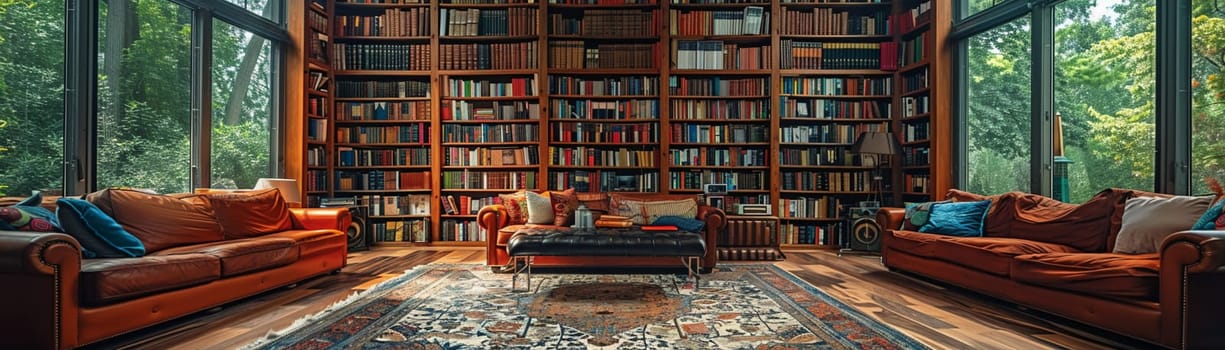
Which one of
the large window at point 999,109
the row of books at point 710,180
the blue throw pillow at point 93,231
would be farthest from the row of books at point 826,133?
the blue throw pillow at point 93,231

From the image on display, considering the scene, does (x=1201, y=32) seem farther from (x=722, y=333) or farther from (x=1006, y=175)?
(x=722, y=333)

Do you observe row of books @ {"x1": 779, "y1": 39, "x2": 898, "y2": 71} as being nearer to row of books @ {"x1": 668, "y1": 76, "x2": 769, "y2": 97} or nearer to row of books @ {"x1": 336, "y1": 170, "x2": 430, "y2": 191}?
row of books @ {"x1": 668, "y1": 76, "x2": 769, "y2": 97}

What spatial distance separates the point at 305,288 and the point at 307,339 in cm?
150

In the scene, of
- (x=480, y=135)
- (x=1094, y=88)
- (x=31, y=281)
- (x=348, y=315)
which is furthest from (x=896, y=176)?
(x=31, y=281)

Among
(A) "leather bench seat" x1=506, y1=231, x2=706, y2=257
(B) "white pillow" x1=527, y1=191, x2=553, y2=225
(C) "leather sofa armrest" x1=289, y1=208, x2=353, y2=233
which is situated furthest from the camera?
(B) "white pillow" x1=527, y1=191, x2=553, y2=225

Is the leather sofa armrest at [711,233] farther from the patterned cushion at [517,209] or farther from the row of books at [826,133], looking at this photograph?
the row of books at [826,133]

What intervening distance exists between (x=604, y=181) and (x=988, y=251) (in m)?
3.87

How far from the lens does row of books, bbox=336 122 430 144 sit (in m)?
6.45

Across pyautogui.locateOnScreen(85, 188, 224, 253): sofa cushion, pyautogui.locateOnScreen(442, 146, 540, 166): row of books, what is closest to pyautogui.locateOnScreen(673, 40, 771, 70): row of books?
pyautogui.locateOnScreen(442, 146, 540, 166): row of books

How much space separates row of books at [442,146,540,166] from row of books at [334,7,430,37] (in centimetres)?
142

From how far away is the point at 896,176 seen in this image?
20.8ft

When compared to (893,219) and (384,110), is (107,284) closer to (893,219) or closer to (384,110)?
(384,110)

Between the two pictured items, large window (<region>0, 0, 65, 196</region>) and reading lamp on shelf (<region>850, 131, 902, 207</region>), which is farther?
reading lamp on shelf (<region>850, 131, 902, 207</region>)

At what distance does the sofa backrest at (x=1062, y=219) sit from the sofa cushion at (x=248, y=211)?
18.4ft
